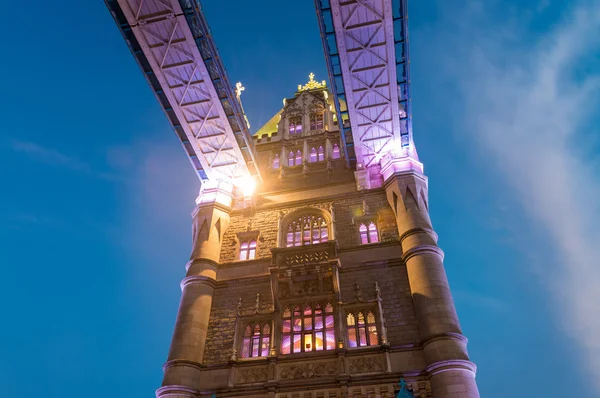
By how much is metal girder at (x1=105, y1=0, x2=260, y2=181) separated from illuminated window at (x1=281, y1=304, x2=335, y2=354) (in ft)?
33.9

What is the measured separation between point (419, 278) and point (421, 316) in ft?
6.08

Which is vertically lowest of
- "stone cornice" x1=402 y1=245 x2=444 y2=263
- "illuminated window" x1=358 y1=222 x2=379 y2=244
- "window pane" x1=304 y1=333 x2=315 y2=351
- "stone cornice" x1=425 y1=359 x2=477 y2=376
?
"stone cornice" x1=425 y1=359 x2=477 y2=376

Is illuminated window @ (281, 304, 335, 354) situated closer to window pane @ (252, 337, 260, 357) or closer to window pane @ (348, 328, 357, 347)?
window pane @ (348, 328, 357, 347)

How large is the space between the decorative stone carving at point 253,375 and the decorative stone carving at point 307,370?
0.77 metres

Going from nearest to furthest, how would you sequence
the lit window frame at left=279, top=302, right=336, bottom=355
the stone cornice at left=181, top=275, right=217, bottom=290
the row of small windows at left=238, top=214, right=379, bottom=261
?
the lit window frame at left=279, top=302, right=336, bottom=355 < the stone cornice at left=181, top=275, right=217, bottom=290 < the row of small windows at left=238, top=214, right=379, bottom=261

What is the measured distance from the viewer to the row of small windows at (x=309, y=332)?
20420 millimetres

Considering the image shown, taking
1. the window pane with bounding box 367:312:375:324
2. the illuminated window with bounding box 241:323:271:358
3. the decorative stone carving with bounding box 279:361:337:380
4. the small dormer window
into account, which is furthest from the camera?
the small dormer window

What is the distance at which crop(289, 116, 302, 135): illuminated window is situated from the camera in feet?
109

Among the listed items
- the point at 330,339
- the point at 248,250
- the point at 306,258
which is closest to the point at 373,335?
the point at 330,339

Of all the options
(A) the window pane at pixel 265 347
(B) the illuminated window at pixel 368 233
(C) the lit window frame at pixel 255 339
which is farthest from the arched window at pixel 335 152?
(A) the window pane at pixel 265 347

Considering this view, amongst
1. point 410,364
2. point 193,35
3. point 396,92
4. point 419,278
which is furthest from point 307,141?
point 410,364

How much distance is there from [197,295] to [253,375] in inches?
209

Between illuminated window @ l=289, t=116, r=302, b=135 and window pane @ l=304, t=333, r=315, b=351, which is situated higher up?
illuminated window @ l=289, t=116, r=302, b=135

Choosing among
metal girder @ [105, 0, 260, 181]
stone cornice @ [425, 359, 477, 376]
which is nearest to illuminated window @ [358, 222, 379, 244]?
stone cornice @ [425, 359, 477, 376]
